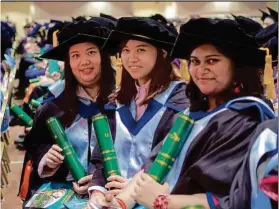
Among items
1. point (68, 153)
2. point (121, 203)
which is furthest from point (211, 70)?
point (68, 153)

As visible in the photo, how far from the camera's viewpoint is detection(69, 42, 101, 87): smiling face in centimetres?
226

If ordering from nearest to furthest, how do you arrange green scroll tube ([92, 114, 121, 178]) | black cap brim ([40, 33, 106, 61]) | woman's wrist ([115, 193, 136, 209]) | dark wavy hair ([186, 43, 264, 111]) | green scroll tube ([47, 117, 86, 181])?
dark wavy hair ([186, 43, 264, 111]) < woman's wrist ([115, 193, 136, 209]) < green scroll tube ([92, 114, 121, 178]) < green scroll tube ([47, 117, 86, 181]) < black cap brim ([40, 33, 106, 61])

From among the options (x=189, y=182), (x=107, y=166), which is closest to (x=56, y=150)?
(x=107, y=166)

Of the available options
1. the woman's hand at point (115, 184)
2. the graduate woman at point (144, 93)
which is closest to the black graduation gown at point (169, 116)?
the graduate woman at point (144, 93)

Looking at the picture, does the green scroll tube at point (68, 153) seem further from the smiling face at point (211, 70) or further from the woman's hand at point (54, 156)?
the smiling face at point (211, 70)

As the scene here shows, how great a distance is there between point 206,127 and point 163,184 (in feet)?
0.68

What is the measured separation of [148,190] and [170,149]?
0.44 feet

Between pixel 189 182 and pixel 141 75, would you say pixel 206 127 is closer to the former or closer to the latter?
pixel 189 182

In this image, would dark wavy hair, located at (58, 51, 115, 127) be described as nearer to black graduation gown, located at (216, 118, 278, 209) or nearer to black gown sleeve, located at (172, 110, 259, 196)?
black gown sleeve, located at (172, 110, 259, 196)

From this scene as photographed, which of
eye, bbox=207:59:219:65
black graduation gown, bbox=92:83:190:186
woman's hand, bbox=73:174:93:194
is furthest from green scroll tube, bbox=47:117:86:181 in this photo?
eye, bbox=207:59:219:65

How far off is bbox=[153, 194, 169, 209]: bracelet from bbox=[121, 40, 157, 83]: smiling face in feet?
1.99

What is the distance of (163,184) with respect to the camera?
5.16ft

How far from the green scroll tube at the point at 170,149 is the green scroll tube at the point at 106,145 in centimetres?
29

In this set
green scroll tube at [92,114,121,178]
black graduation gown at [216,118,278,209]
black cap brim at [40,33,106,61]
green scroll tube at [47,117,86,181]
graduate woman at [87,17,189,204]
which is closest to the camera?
black graduation gown at [216,118,278,209]
